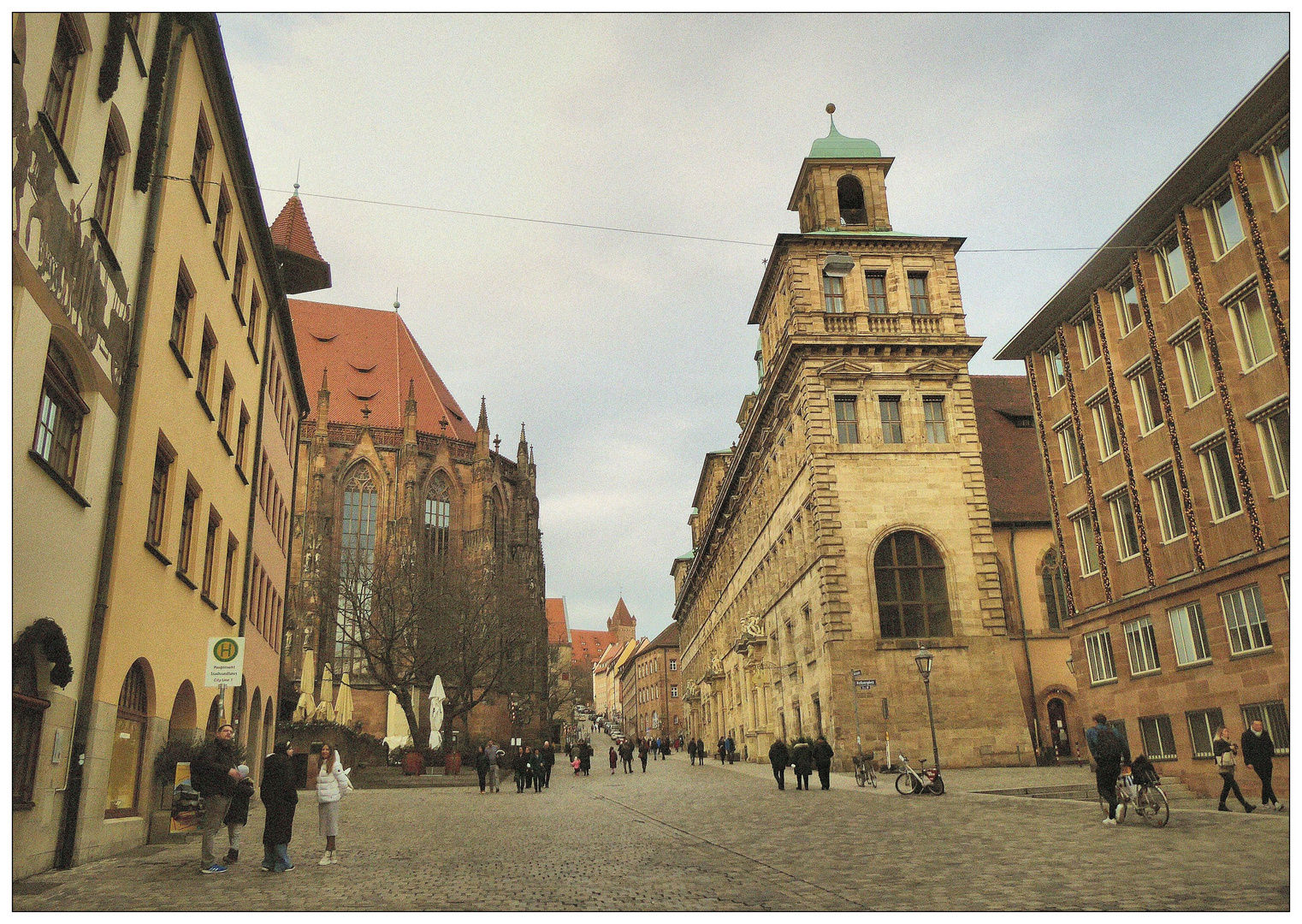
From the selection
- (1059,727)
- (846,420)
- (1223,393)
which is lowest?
(1059,727)

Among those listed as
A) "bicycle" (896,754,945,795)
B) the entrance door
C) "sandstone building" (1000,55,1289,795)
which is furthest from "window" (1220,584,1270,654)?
the entrance door

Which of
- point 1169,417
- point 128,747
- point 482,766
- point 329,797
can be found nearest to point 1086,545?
point 1169,417

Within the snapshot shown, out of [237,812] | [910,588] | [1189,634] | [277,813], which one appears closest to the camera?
[277,813]

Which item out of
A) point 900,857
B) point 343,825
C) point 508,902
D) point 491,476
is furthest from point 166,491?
point 491,476

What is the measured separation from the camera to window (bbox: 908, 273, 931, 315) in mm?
40856

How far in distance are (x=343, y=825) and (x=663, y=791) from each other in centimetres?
1173

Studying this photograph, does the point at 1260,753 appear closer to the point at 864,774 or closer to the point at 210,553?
the point at 864,774

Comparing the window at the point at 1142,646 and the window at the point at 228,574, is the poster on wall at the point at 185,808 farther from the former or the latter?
the window at the point at 1142,646

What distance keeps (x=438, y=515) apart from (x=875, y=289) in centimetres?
3840

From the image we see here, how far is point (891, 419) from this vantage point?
38.6 meters

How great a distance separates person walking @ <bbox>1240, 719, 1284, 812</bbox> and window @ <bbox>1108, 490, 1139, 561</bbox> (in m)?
7.42

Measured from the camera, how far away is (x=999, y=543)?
39594 millimetres

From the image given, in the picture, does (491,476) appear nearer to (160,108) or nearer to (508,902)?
(160,108)

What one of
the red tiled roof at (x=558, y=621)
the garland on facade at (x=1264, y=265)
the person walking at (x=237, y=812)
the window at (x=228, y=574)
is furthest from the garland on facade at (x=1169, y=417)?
the red tiled roof at (x=558, y=621)
